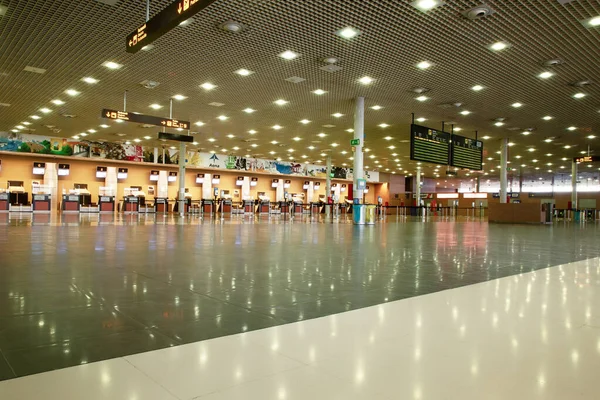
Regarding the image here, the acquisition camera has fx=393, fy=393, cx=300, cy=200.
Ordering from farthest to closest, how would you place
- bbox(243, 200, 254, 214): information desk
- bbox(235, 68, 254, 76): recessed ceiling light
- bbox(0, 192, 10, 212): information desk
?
bbox(243, 200, 254, 214): information desk < bbox(0, 192, 10, 212): information desk < bbox(235, 68, 254, 76): recessed ceiling light

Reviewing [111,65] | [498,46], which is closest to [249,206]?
[111,65]

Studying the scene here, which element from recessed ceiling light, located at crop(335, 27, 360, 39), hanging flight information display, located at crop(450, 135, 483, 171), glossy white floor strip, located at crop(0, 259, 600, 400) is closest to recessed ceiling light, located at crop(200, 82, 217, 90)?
recessed ceiling light, located at crop(335, 27, 360, 39)

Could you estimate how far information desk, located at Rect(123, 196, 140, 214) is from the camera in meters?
24.8

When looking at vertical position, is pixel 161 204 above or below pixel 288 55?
below

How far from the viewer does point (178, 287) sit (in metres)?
3.31

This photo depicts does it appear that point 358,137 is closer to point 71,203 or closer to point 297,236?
point 297,236

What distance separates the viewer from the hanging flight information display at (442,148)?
1502cm

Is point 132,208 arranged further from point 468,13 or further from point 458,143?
point 468,13

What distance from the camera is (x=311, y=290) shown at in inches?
129

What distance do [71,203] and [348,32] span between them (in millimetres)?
20857

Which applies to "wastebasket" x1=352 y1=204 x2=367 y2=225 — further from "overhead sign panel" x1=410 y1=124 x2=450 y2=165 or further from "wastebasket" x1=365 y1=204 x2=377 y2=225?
"overhead sign panel" x1=410 y1=124 x2=450 y2=165

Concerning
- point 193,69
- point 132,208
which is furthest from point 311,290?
point 132,208

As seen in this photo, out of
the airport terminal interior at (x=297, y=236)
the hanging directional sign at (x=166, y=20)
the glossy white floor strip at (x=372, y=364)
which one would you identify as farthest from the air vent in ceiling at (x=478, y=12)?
the glossy white floor strip at (x=372, y=364)

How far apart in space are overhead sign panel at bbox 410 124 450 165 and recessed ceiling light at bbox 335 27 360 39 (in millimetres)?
7175
